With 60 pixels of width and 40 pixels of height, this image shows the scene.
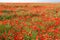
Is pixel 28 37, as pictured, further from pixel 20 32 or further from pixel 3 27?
pixel 3 27

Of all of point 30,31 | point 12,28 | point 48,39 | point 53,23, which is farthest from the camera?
point 53,23

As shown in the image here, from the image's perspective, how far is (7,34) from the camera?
26.3 ft

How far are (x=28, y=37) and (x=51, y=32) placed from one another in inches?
49.7

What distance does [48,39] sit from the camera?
25.3ft

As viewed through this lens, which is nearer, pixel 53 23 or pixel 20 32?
pixel 20 32

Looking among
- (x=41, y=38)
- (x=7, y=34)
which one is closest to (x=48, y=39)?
(x=41, y=38)

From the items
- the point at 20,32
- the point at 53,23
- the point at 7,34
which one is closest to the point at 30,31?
the point at 20,32

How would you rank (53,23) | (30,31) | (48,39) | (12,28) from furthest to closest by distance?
(53,23) → (12,28) → (30,31) → (48,39)

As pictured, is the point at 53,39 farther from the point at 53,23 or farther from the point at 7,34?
the point at 53,23

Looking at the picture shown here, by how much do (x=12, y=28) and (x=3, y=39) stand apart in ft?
4.47

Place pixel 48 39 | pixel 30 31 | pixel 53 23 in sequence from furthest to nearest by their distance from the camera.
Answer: pixel 53 23 < pixel 30 31 < pixel 48 39

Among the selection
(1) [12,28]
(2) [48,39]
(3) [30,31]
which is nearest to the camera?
(2) [48,39]

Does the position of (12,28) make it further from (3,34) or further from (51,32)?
(51,32)

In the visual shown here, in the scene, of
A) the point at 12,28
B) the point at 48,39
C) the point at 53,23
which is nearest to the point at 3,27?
the point at 12,28
